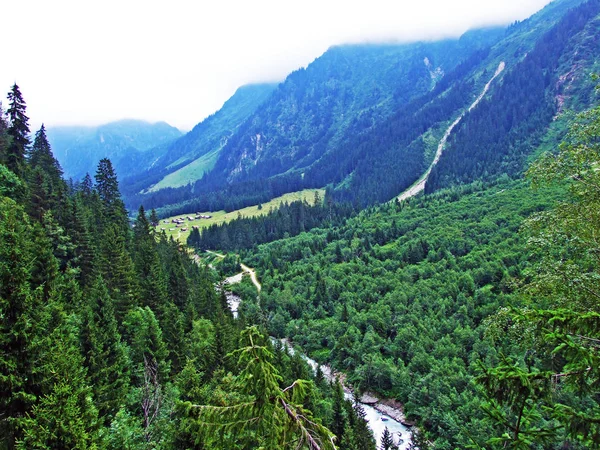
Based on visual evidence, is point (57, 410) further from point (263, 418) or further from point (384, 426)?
point (384, 426)

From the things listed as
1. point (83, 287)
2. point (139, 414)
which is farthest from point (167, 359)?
point (83, 287)

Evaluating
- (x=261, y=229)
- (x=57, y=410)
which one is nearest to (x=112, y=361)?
(x=57, y=410)

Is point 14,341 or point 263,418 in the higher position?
point 14,341

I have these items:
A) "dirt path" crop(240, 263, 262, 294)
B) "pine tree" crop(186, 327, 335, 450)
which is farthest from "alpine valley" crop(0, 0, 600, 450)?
"dirt path" crop(240, 263, 262, 294)

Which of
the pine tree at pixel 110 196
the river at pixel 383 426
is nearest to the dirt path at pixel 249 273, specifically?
the pine tree at pixel 110 196

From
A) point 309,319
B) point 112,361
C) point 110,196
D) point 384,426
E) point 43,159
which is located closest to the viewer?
point 112,361

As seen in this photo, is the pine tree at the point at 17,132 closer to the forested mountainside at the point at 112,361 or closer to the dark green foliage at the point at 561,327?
the forested mountainside at the point at 112,361
